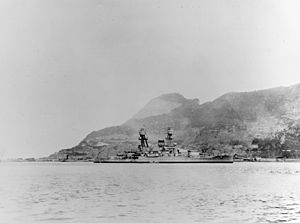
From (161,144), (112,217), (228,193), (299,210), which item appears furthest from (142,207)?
(161,144)

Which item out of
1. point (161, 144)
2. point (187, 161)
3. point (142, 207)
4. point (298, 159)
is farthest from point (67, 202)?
point (298, 159)

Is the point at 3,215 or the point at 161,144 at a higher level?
the point at 161,144

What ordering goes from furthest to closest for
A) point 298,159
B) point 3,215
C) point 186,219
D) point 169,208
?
point 298,159 < point 169,208 < point 3,215 < point 186,219

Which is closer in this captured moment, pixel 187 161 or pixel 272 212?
pixel 272 212

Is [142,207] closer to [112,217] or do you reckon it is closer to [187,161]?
[112,217]

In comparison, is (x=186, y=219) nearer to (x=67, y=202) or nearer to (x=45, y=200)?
(x=67, y=202)

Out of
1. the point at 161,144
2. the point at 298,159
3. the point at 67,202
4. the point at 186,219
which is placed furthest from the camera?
the point at 298,159

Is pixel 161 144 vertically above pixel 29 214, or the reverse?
pixel 161 144

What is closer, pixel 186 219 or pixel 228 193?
pixel 186 219

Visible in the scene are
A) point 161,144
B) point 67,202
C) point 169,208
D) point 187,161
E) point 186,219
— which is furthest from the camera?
point 161,144
